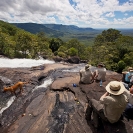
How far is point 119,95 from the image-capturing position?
5449 mm

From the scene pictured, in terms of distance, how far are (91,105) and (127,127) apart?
5.39 feet

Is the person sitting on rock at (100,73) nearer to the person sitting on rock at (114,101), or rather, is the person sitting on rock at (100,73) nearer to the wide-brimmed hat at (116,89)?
the person sitting on rock at (114,101)

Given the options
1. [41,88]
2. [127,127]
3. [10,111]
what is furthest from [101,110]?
[41,88]

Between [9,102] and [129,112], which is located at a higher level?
[129,112]

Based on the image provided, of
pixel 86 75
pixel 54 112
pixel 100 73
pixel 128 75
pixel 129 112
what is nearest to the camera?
pixel 129 112

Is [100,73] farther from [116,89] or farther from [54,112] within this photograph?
[116,89]

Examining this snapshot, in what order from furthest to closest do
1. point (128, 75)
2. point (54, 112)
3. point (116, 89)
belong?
point (128, 75) → point (54, 112) → point (116, 89)

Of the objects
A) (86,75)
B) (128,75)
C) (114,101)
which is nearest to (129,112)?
(114,101)

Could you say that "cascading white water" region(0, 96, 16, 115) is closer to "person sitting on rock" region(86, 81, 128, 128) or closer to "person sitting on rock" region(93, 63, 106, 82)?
"person sitting on rock" region(93, 63, 106, 82)

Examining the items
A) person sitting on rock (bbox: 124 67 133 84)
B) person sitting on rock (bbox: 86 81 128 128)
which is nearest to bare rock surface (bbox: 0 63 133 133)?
person sitting on rock (bbox: 86 81 128 128)

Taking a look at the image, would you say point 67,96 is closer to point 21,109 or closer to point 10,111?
point 21,109

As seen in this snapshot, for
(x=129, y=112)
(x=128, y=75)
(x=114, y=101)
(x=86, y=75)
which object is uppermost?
(x=114, y=101)

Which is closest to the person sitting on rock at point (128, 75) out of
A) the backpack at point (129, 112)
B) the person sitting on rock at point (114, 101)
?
the backpack at point (129, 112)

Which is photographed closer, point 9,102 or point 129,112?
point 129,112
